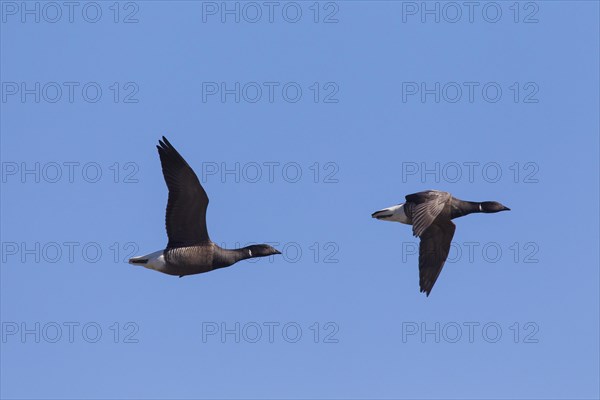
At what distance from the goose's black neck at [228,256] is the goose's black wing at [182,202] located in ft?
1.09

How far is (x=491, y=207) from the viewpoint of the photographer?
87.0 feet

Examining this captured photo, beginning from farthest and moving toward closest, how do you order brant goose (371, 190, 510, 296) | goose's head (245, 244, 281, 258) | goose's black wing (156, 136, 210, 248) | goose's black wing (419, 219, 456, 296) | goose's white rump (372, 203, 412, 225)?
1. goose's black wing (419, 219, 456, 296)
2. goose's white rump (372, 203, 412, 225)
3. brant goose (371, 190, 510, 296)
4. goose's head (245, 244, 281, 258)
5. goose's black wing (156, 136, 210, 248)

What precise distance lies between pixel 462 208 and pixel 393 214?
1.40 meters

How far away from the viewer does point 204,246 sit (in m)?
24.2

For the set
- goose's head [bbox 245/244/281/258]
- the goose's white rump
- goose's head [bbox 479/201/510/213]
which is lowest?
goose's head [bbox 245/244/281/258]

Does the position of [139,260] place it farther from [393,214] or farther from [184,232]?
[393,214]

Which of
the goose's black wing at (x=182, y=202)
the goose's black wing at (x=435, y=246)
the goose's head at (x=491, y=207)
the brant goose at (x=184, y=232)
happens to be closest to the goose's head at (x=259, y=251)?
the brant goose at (x=184, y=232)

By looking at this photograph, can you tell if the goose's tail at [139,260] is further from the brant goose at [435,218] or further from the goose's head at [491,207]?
the goose's head at [491,207]

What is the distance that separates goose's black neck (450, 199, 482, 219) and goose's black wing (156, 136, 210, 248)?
5.03 meters

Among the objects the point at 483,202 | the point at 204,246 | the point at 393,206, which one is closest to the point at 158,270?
the point at 204,246

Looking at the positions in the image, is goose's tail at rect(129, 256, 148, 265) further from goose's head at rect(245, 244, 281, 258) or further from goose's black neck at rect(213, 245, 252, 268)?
goose's head at rect(245, 244, 281, 258)

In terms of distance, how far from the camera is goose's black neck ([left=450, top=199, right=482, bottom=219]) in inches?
1024

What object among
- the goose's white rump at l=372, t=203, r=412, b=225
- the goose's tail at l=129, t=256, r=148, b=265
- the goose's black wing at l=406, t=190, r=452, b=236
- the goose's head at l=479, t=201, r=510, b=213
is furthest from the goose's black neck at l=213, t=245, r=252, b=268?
the goose's head at l=479, t=201, r=510, b=213

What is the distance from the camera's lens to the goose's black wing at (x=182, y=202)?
23.6m
